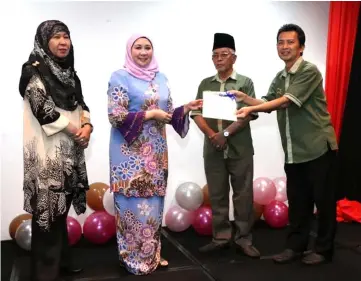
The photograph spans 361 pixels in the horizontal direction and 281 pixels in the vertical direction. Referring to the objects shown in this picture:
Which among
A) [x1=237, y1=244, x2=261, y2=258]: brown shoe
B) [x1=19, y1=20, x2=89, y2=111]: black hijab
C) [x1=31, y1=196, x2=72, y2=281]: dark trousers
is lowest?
[x1=237, y1=244, x2=261, y2=258]: brown shoe

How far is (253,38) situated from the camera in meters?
4.39

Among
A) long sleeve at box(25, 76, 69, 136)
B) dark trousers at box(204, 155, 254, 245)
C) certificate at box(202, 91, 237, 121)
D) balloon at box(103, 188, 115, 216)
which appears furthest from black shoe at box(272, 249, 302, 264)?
long sleeve at box(25, 76, 69, 136)

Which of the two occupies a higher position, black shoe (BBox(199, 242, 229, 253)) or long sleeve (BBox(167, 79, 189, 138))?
long sleeve (BBox(167, 79, 189, 138))

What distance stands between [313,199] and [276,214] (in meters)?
0.92

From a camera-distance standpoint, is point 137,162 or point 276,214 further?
point 276,214

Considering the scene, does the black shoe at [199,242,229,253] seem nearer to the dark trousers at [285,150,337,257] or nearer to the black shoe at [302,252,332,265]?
the dark trousers at [285,150,337,257]

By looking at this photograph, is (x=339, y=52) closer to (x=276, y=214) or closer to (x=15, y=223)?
(x=276, y=214)

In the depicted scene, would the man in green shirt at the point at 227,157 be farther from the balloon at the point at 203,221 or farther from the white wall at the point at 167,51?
the white wall at the point at 167,51

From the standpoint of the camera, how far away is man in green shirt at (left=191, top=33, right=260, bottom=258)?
10.6 feet

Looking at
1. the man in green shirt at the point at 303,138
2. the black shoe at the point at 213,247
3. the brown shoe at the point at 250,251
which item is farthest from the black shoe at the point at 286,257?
the black shoe at the point at 213,247

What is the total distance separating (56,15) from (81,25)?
211 mm

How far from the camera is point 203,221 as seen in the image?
3.79 meters

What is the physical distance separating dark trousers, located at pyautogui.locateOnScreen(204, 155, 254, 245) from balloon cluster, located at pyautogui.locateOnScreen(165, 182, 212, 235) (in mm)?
365

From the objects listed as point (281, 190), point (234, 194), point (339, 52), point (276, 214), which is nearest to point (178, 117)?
point (234, 194)
